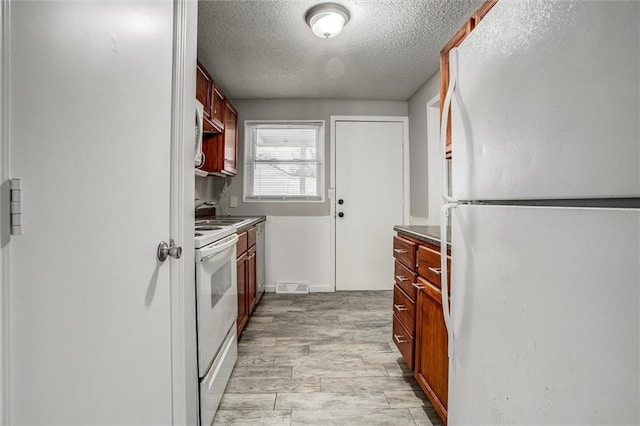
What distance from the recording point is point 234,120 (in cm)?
341

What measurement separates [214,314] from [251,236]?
51.1 inches

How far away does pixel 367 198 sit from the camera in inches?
149

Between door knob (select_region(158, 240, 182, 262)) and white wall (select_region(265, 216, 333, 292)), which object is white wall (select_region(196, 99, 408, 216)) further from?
door knob (select_region(158, 240, 182, 262))

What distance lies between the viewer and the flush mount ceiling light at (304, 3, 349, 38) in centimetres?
196

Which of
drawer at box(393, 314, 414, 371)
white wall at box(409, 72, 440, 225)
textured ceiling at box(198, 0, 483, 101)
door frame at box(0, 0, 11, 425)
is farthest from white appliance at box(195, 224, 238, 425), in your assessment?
→ white wall at box(409, 72, 440, 225)

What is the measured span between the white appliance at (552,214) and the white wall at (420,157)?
2295 millimetres

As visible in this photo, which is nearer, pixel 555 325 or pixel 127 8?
pixel 555 325

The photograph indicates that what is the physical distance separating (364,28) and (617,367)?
234 centimetres

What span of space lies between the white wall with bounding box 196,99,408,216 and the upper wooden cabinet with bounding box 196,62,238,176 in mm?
263

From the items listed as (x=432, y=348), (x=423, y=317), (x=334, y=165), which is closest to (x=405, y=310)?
(x=423, y=317)

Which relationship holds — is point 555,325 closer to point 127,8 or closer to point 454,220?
point 454,220

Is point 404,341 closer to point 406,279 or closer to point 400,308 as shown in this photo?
point 400,308

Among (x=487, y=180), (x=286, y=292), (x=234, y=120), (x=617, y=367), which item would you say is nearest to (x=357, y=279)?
(x=286, y=292)

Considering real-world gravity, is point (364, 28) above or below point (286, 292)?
above
